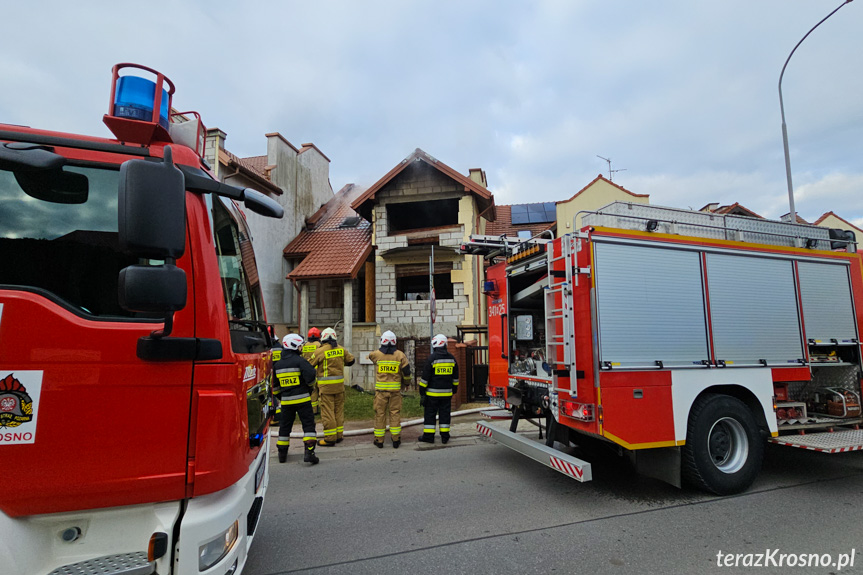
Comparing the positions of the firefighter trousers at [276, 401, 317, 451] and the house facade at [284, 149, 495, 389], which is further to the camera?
the house facade at [284, 149, 495, 389]

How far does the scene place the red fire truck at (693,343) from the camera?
Answer: 14.0 feet

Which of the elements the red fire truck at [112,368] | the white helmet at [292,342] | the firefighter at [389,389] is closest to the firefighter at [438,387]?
the firefighter at [389,389]

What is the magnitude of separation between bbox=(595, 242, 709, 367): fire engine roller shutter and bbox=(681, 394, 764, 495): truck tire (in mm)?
527

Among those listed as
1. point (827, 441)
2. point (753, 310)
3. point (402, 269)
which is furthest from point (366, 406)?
point (827, 441)

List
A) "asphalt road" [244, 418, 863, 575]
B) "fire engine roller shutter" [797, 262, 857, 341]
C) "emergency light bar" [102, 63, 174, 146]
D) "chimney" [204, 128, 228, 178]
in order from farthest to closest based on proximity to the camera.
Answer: "chimney" [204, 128, 228, 178], "fire engine roller shutter" [797, 262, 857, 341], "asphalt road" [244, 418, 863, 575], "emergency light bar" [102, 63, 174, 146]

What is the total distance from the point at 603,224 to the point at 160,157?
385cm

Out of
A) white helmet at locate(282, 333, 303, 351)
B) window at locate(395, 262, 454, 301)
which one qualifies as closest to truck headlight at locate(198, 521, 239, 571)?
white helmet at locate(282, 333, 303, 351)

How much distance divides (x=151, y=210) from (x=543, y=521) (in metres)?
3.78

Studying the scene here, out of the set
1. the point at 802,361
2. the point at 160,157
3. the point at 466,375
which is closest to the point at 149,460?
the point at 160,157

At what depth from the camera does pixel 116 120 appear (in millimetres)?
2115

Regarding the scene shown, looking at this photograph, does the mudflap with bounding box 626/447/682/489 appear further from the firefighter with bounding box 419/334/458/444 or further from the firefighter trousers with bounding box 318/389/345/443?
the firefighter trousers with bounding box 318/389/345/443

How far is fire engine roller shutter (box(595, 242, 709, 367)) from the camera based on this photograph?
4285mm

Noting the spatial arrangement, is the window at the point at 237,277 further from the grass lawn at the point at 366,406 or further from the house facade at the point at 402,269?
the house facade at the point at 402,269

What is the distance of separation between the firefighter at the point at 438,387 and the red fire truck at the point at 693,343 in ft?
5.01
